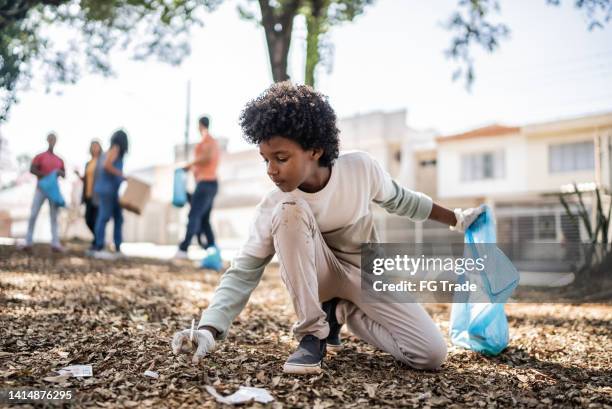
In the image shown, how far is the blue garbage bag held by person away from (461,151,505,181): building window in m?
15.8

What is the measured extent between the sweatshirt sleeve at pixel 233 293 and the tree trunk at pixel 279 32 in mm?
4622

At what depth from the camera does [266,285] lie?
569cm

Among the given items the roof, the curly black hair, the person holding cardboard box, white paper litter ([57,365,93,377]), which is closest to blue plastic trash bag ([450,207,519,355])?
the curly black hair

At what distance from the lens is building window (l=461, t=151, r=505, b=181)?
20078 mm

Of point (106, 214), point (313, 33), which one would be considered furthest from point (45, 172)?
point (313, 33)

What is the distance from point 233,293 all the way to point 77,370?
699 millimetres

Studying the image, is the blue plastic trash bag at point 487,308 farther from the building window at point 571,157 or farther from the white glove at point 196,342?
the building window at point 571,157

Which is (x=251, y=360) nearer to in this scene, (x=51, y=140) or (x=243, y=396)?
(x=243, y=396)

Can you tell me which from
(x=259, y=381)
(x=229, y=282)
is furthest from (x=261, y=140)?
(x=259, y=381)

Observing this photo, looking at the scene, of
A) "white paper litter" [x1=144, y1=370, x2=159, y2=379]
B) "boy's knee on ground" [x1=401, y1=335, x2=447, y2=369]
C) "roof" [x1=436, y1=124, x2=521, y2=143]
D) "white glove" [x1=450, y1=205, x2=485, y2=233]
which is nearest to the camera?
"white paper litter" [x1=144, y1=370, x2=159, y2=379]

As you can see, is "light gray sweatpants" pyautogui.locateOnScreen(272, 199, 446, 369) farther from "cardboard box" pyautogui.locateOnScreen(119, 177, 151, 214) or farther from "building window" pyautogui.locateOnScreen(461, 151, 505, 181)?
"building window" pyautogui.locateOnScreen(461, 151, 505, 181)

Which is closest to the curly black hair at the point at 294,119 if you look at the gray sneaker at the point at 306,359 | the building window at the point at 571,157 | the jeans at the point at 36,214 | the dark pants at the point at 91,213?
the gray sneaker at the point at 306,359

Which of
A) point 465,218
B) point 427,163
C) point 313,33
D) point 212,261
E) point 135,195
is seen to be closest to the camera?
point 465,218

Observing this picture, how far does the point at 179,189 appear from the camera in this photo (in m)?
6.80
